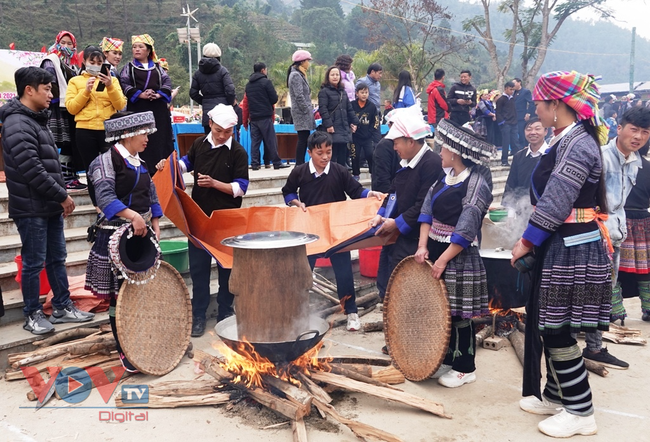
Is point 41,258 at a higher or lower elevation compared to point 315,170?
lower

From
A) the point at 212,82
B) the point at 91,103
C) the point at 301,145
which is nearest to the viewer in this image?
the point at 91,103

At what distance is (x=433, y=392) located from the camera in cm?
405

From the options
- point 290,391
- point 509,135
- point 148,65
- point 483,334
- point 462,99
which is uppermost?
point 148,65

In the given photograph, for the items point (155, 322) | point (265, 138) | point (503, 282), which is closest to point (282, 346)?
point (155, 322)

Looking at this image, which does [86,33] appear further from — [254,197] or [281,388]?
[281,388]

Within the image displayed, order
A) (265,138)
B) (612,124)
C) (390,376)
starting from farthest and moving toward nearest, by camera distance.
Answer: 1. (612,124)
2. (265,138)
3. (390,376)

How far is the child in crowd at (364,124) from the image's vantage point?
Answer: 29.5 ft

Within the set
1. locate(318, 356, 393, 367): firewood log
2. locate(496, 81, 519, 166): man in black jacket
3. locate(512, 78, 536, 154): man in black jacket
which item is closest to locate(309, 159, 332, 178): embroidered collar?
locate(318, 356, 393, 367): firewood log

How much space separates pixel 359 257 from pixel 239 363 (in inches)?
129

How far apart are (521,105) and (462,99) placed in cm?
240

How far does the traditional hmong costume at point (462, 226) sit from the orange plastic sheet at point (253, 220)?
90cm

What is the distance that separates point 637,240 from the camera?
5.31m

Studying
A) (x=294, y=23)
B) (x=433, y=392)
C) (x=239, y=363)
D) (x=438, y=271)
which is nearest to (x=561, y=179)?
(x=438, y=271)

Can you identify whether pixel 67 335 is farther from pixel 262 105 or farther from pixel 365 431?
pixel 262 105
